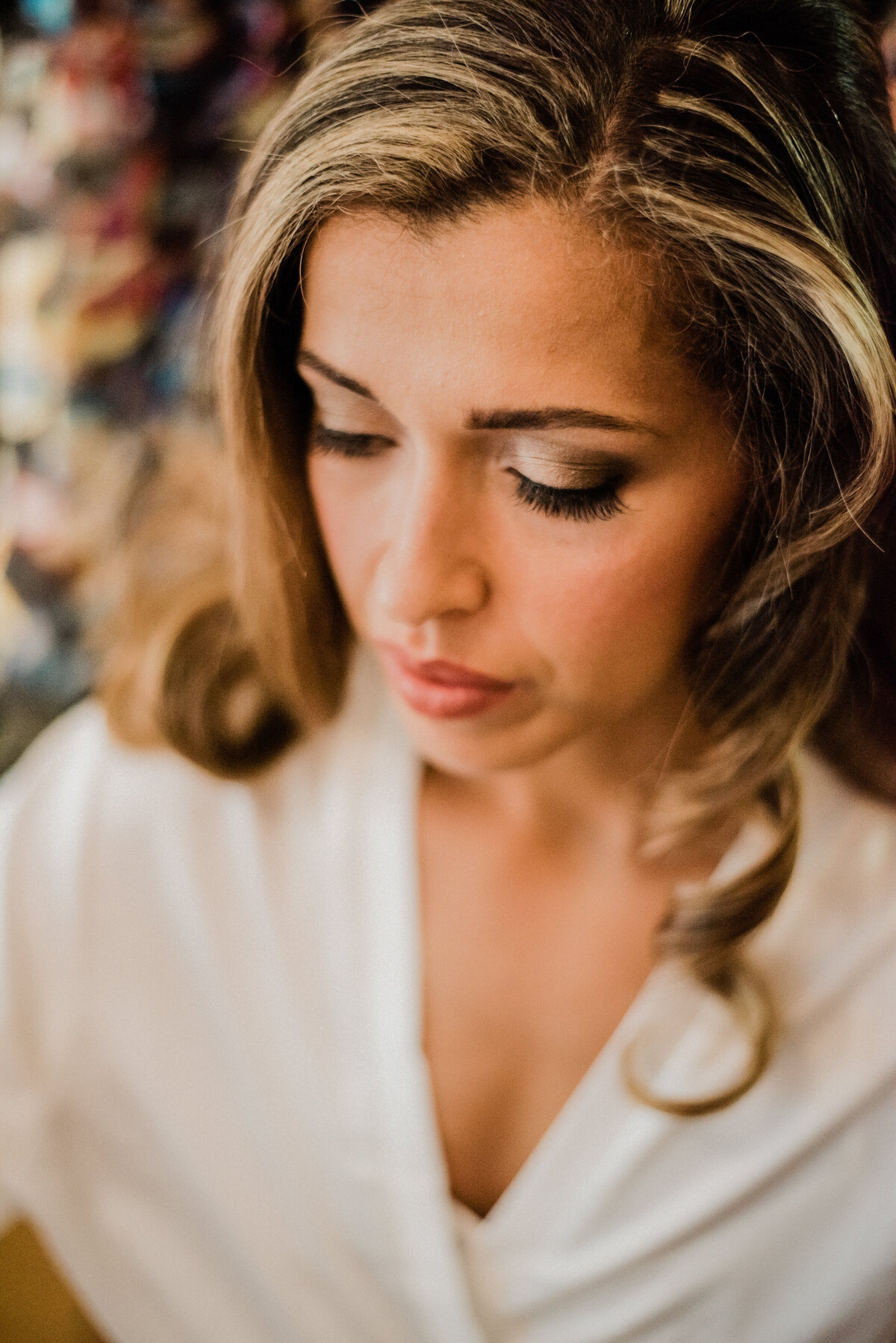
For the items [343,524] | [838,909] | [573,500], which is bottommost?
[838,909]

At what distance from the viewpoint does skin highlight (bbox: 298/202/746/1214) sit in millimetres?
540

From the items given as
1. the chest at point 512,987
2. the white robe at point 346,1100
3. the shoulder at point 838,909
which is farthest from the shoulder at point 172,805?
the shoulder at point 838,909

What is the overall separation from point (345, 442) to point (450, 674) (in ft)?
0.55

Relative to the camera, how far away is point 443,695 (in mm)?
696

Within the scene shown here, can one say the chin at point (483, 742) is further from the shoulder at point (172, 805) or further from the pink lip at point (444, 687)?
the shoulder at point (172, 805)

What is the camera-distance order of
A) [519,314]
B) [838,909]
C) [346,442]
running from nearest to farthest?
[519,314], [346,442], [838,909]

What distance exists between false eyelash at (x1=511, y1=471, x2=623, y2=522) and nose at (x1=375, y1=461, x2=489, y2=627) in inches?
1.3

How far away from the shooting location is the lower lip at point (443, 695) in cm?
69

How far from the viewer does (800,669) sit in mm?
716

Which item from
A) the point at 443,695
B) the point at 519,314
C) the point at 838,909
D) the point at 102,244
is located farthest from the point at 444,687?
the point at 102,244

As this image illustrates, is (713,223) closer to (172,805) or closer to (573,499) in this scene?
(573,499)

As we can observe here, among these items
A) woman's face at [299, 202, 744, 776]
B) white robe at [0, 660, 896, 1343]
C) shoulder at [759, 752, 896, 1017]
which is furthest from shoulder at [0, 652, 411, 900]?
shoulder at [759, 752, 896, 1017]

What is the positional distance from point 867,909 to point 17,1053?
75 cm

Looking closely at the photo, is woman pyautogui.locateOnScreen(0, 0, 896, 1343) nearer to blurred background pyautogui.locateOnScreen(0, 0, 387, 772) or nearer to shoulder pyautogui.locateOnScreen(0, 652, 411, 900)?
shoulder pyautogui.locateOnScreen(0, 652, 411, 900)
